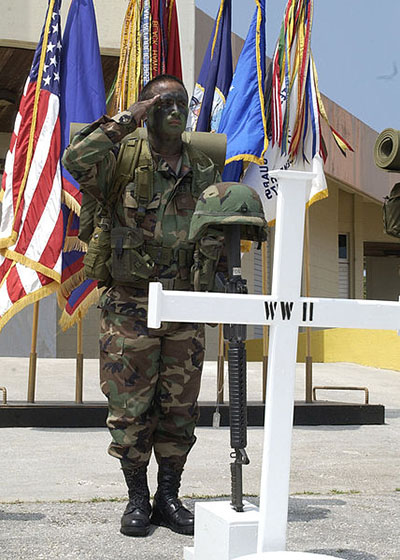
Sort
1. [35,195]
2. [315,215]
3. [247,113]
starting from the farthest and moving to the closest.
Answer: [315,215], [247,113], [35,195]

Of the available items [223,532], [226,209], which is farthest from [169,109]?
[223,532]

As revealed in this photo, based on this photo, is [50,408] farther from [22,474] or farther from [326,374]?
[326,374]

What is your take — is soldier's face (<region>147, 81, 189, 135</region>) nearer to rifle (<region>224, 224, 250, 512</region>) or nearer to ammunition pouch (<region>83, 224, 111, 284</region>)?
ammunition pouch (<region>83, 224, 111, 284</region>)

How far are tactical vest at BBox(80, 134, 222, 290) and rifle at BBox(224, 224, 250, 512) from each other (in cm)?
57

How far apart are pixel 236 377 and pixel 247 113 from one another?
15.7 ft

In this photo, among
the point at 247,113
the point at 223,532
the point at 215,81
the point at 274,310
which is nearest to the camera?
the point at 274,310

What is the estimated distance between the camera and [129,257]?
326 cm

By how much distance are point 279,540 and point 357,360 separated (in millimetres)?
13134

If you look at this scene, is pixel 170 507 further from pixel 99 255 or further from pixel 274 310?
pixel 274 310

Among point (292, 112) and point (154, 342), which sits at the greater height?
point (292, 112)

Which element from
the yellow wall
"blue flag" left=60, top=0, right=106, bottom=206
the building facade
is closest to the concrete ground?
"blue flag" left=60, top=0, right=106, bottom=206

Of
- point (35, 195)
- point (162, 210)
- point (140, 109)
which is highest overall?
point (35, 195)

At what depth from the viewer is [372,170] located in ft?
64.2

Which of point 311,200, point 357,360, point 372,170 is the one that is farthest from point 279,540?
point 372,170
